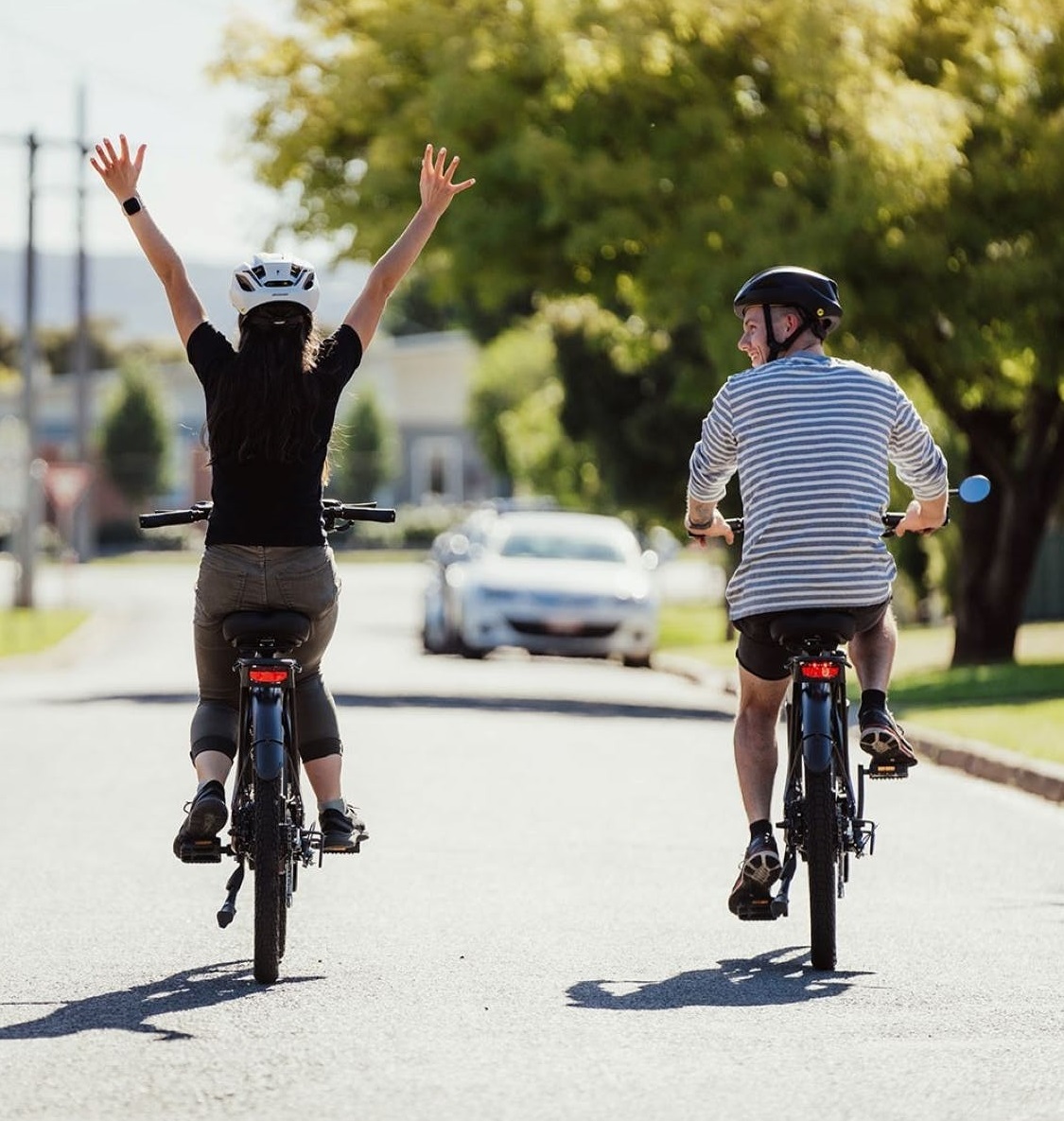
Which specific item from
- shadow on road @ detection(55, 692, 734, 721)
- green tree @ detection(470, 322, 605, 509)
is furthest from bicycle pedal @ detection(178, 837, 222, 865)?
green tree @ detection(470, 322, 605, 509)

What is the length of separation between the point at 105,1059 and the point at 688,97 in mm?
14796

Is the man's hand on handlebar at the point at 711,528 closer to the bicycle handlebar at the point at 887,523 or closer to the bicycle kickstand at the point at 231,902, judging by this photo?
the bicycle handlebar at the point at 887,523

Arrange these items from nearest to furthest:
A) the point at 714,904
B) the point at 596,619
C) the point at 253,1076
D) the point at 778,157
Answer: the point at 253,1076
the point at 714,904
the point at 778,157
the point at 596,619

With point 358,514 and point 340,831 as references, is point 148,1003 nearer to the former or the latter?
point 340,831

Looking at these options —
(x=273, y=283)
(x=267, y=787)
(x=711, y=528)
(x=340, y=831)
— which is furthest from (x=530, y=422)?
Result: (x=267, y=787)

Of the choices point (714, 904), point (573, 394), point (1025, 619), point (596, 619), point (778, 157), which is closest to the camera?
point (714, 904)

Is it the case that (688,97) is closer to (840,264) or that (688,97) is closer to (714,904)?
(840,264)

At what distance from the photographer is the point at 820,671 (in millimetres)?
6934

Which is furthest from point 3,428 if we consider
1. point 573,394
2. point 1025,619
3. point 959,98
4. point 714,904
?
point 714,904

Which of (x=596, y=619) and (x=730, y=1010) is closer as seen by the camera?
(x=730, y=1010)

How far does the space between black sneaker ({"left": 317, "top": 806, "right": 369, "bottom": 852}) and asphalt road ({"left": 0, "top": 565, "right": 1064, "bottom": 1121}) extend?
1.08ft

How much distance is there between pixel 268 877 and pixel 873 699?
6.30 feet

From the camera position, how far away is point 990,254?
19.4m

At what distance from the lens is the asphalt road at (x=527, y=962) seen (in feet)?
17.4
